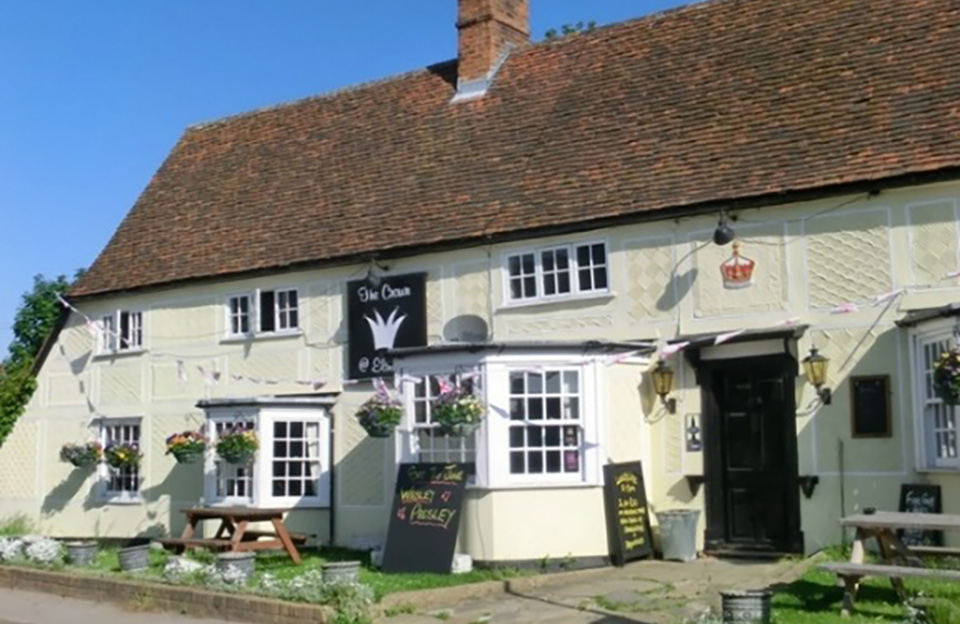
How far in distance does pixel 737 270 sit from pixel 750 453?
2.37 m

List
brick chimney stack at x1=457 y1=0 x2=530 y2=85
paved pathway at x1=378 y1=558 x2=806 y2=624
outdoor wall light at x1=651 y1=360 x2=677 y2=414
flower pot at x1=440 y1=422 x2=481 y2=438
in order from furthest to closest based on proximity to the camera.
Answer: brick chimney stack at x1=457 y1=0 x2=530 y2=85, outdoor wall light at x1=651 y1=360 x2=677 y2=414, flower pot at x1=440 y1=422 x2=481 y2=438, paved pathway at x1=378 y1=558 x2=806 y2=624

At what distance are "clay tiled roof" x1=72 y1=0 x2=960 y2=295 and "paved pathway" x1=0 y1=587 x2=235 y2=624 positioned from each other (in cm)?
705

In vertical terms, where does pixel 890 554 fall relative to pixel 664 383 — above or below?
below

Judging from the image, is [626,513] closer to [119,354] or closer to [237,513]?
[237,513]

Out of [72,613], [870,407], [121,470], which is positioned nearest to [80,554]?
[72,613]

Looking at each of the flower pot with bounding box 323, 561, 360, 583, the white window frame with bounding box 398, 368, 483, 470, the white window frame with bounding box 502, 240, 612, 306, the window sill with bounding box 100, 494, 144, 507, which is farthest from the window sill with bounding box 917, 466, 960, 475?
the window sill with bounding box 100, 494, 144, 507

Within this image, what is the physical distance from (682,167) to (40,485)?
48.2 feet

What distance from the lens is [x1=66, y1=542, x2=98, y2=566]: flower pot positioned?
655 inches

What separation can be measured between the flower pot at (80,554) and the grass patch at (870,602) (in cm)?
958

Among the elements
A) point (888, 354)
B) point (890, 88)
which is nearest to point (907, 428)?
point (888, 354)

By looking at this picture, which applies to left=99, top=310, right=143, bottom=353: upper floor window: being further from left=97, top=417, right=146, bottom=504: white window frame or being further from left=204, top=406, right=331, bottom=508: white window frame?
left=204, top=406, right=331, bottom=508: white window frame

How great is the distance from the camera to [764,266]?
15.4 meters

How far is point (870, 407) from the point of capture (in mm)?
14328

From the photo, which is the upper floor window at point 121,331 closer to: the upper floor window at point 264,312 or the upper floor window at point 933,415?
the upper floor window at point 264,312
